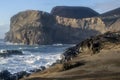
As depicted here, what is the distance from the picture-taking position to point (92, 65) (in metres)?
21.2

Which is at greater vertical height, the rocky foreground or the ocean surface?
the rocky foreground

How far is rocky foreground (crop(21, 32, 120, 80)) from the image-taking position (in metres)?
18.4

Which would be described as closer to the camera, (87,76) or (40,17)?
(87,76)

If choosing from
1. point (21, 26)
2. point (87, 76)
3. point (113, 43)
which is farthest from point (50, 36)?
point (87, 76)

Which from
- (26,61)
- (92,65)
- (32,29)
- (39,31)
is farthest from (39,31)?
(92,65)

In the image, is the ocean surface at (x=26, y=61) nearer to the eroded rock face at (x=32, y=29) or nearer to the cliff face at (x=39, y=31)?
the eroded rock face at (x=32, y=29)

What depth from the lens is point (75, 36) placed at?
197m

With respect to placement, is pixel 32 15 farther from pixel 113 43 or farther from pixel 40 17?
pixel 113 43

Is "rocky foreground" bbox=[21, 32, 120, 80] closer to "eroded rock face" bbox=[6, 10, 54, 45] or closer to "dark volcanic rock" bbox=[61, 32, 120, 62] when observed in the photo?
"dark volcanic rock" bbox=[61, 32, 120, 62]

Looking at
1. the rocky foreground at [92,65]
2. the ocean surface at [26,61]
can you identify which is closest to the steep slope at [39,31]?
the ocean surface at [26,61]

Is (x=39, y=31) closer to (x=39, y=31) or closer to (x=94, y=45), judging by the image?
(x=39, y=31)

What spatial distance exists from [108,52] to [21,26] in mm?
171511

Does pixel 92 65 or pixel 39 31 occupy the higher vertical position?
pixel 92 65

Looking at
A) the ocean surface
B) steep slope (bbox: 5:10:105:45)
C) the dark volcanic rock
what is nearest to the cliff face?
steep slope (bbox: 5:10:105:45)
